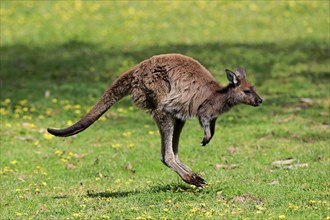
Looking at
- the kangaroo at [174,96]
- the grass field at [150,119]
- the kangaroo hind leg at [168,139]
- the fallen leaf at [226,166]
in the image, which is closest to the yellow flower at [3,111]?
the grass field at [150,119]

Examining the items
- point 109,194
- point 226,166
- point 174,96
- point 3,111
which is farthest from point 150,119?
point 174,96

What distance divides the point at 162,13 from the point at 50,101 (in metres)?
8.47

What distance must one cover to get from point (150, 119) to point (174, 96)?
→ 5.07 m

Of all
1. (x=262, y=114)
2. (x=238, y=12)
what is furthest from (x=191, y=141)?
(x=238, y=12)

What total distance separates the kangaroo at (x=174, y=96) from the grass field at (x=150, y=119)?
0.69 meters

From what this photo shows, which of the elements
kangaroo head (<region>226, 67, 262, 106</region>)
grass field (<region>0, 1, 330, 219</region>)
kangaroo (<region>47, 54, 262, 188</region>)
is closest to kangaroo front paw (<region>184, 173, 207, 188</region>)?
kangaroo (<region>47, 54, 262, 188</region>)

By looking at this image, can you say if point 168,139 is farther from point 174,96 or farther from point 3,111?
point 3,111

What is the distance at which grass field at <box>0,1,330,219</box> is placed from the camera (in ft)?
28.1

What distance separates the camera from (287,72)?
17328 millimetres

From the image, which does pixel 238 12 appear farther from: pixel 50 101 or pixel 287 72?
pixel 50 101

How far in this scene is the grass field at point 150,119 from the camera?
8.57 metres

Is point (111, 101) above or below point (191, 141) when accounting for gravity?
above

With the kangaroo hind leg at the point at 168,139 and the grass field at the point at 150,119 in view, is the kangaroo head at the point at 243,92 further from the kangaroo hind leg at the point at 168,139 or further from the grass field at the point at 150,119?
the grass field at the point at 150,119

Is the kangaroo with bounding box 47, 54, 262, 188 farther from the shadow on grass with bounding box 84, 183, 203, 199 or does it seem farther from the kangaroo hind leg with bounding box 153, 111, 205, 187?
the shadow on grass with bounding box 84, 183, 203, 199
